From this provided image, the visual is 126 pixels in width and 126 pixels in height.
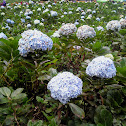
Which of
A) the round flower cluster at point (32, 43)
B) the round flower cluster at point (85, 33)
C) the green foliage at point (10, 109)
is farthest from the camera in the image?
the round flower cluster at point (85, 33)

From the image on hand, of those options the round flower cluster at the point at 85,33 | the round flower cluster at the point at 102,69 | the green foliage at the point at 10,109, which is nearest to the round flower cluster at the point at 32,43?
the green foliage at the point at 10,109

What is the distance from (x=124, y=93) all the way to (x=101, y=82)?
22 cm

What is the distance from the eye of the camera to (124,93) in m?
1.38

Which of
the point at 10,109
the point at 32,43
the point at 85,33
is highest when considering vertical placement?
the point at 32,43

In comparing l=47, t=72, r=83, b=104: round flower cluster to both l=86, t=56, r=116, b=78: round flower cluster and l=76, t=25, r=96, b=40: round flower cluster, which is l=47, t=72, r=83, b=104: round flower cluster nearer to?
l=86, t=56, r=116, b=78: round flower cluster

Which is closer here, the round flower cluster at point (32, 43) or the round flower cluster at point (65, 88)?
the round flower cluster at point (65, 88)

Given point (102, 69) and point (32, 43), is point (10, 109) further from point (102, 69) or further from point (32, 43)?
point (102, 69)

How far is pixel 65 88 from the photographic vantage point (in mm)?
1131

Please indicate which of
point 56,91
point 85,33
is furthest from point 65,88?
point 85,33

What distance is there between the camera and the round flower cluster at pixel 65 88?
1113 millimetres

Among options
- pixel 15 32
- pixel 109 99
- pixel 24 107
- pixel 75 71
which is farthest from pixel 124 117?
pixel 15 32

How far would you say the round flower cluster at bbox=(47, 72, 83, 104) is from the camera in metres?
1.11

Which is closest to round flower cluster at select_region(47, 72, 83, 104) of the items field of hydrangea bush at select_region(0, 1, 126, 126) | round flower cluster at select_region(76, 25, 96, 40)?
field of hydrangea bush at select_region(0, 1, 126, 126)

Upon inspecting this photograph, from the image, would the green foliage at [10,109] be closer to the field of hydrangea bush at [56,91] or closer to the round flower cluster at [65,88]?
the field of hydrangea bush at [56,91]
